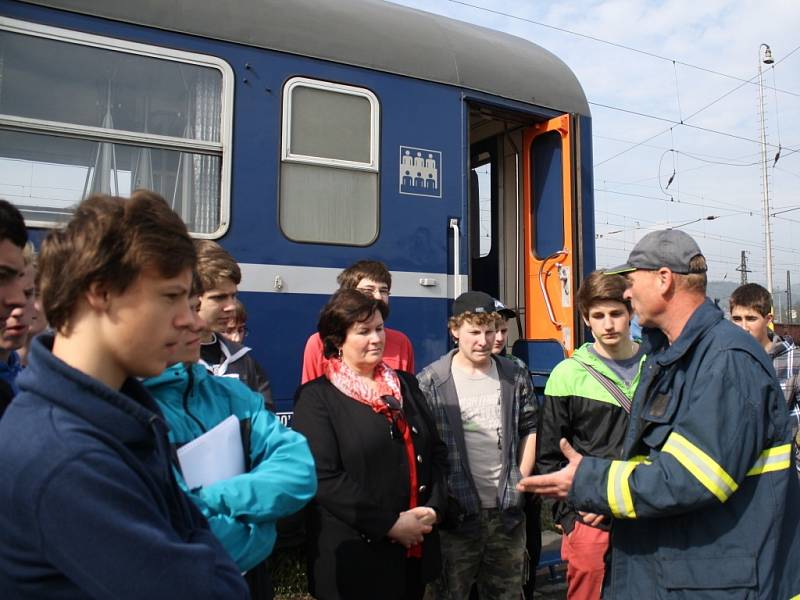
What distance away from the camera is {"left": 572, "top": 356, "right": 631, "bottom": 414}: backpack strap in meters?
2.79

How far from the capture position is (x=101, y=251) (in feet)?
3.48

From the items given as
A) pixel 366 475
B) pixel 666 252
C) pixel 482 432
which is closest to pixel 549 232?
pixel 482 432

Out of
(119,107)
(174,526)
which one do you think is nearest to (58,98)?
(119,107)

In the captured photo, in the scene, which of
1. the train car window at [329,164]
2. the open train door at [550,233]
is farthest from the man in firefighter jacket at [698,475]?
the open train door at [550,233]

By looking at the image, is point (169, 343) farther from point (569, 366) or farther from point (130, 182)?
point (130, 182)

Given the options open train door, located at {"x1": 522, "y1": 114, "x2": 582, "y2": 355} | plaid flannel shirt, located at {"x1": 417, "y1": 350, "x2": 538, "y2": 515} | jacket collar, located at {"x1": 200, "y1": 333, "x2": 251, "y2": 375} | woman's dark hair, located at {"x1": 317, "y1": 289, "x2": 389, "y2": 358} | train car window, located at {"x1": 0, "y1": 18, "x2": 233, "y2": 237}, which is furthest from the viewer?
open train door, located at {"x1": 522, "y1": 114, "x2": 582, "y2": 355}

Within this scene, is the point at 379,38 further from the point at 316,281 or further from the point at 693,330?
the point at 693,330

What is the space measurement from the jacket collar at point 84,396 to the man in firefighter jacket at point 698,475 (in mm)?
1396

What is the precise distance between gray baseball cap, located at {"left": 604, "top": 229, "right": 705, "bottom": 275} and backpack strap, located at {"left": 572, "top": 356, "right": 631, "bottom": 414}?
83 cm

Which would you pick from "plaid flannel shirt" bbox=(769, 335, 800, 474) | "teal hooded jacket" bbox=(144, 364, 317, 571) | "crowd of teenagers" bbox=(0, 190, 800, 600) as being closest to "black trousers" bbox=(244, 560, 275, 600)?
"crowd of teenagers" bbox=(0, 190, 800, 600)

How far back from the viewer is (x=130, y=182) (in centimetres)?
336

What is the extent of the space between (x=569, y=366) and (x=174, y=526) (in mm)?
2174

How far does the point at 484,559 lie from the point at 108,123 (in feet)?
9.15

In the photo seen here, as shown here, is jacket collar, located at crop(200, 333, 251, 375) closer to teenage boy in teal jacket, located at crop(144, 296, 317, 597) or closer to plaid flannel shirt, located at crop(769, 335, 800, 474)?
teenage boy in teal jacket, located at crop(144, 296, 317, 597)
